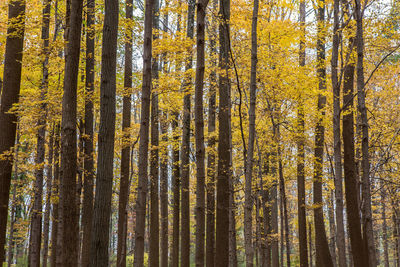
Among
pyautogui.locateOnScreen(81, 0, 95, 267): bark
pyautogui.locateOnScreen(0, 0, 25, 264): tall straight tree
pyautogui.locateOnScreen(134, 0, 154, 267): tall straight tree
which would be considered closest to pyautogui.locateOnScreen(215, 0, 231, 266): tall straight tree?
pyautogui.locateOnScreen(134, 0, 154, 267): tall straight tree

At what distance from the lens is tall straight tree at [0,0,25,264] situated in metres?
8.48

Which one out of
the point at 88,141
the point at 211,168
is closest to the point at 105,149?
the point at 88,141

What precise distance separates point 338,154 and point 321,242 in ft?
21.7

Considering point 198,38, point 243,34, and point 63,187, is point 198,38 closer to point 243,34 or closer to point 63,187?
point 63,187

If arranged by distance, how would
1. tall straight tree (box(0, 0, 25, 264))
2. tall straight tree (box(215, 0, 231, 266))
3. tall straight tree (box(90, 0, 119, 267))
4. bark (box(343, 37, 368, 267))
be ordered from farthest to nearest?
1. tall straight tree (box(215, 0, 231, 266))
2. bark (box(343, 37, 368, 267))
3. tall straight tree (box(0, 0, 25, 264))
4. tall straight tree (box(90, 0, 119, 267))

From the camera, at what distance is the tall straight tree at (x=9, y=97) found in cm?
848

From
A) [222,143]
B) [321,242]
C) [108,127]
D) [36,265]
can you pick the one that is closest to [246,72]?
[222,143]

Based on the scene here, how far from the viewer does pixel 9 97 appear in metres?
8.99

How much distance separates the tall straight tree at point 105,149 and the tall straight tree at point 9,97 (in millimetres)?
3491

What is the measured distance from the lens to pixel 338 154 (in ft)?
24.0

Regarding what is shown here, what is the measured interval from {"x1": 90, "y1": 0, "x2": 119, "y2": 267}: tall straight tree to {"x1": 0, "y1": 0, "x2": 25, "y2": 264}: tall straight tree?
11.5ft

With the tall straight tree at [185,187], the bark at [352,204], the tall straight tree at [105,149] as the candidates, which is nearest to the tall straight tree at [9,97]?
the tall straight tree at [105,149]

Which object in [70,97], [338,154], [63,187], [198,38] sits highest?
[198,38]

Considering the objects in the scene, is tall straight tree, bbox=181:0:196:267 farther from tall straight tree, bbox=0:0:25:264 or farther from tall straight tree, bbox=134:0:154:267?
tall straight tree, bbox=0:0:25:264
